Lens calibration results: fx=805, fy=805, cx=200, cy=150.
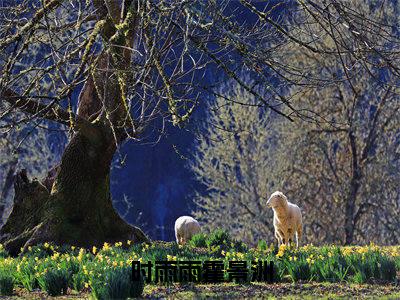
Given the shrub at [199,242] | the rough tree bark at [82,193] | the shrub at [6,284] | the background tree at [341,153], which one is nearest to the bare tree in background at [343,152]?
the background tree at [341,153]

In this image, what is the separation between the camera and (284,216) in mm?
17109

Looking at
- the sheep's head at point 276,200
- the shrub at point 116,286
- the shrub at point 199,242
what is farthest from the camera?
the sheep's head at point 276,200

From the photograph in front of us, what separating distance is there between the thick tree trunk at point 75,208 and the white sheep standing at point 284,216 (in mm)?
3030

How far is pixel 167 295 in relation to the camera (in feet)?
29.9

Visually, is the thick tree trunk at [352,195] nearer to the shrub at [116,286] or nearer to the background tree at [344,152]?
the background tree at [344,152]

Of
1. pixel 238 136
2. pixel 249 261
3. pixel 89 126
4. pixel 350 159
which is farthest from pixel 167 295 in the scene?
pixel 238 136

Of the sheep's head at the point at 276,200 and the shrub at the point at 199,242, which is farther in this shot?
the sheep's head at the point at 276,200

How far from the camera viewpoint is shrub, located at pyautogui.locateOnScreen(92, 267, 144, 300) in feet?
27.6

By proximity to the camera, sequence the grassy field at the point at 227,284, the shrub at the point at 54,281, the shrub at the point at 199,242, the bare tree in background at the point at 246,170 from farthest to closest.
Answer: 1. the bare tree in background at the point at 246,170
2. the shrub at the point at 199,242
3. the shrub at the point at 54,281
4. the grassy field at the point at 227,284

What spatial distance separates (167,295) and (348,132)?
18923 millimetres

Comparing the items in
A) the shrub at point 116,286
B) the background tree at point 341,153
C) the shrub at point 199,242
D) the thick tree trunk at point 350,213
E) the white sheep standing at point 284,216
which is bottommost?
the shrub at point 116,286

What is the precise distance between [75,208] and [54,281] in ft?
18.6

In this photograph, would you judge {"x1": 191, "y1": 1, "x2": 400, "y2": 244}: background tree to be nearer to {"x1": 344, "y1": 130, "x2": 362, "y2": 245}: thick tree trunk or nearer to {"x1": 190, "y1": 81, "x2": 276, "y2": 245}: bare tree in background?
{"x1": 344, "y1": 130, "x2": 362, "y2": 245}: thick tree trunk

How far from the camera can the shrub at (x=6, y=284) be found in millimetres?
9859
